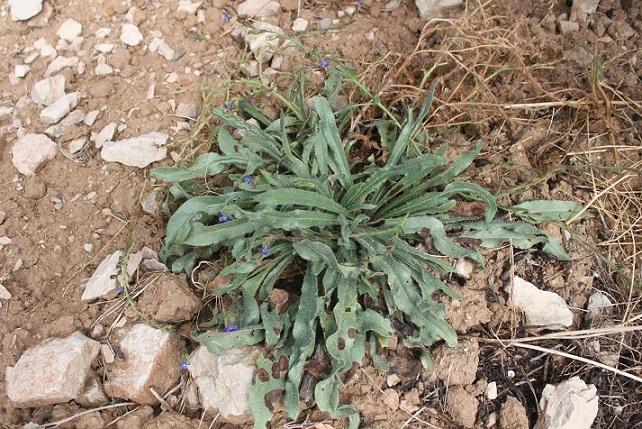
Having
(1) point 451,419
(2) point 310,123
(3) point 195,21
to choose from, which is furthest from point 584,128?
(3) point 195,21

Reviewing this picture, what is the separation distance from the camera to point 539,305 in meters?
2.30

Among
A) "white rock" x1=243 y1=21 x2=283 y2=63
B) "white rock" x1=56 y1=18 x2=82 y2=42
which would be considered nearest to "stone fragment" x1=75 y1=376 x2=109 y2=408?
"white rock" x1=243 y1=21 x2=283 y2=63

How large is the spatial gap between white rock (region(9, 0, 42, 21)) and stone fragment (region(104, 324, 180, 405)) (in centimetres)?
193

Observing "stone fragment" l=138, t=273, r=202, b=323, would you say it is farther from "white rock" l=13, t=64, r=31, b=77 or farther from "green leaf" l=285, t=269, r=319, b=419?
"white rock" l=13, t=64, r=31, b=77

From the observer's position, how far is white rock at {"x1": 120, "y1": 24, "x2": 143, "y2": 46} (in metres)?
3.08

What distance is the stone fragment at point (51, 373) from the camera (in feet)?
7.22

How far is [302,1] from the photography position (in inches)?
122

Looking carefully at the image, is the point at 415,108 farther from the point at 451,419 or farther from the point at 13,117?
the point at 13,117

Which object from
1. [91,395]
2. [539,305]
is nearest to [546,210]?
[539,305]

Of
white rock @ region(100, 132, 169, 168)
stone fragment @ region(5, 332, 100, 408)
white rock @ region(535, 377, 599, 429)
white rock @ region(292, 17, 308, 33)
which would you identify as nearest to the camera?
white rock @ region(535, 377, 599, 429)

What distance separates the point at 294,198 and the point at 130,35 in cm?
151

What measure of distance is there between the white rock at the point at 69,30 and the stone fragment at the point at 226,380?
1907 millimetres

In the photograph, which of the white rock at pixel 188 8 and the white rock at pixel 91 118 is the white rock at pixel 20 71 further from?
the white rock at pixel 188 8

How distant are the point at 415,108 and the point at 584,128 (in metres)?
0.76
